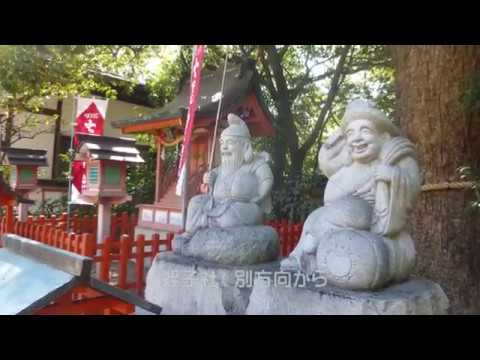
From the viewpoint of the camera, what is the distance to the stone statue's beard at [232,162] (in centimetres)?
416

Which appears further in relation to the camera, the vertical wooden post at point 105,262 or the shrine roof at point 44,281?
the vertical wooden post at point 105,262

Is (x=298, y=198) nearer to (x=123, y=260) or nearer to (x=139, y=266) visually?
(x=139, y=266)

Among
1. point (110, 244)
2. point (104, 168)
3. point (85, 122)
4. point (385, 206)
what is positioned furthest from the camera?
point (85, 122)

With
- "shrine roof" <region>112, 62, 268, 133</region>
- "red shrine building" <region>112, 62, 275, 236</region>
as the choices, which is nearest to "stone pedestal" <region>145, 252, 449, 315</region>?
"shrine roof" <region>112, 62, 268, 133</region>

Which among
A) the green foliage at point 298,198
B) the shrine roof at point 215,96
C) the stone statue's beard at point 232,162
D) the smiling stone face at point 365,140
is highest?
the shrine roof at point 215,96

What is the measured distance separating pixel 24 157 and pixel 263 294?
17.4 feet

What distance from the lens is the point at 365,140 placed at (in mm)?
3031

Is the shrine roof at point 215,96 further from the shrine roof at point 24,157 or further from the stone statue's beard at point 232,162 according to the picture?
the stone statue's beard at point 232,162

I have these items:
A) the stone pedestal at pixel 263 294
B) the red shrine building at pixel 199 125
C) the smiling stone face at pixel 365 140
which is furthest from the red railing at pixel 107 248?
the smiling stone face at pixel 365 140

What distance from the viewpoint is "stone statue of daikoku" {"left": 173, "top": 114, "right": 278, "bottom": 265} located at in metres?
3.59

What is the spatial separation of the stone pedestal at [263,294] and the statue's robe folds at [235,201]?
16.0 inches

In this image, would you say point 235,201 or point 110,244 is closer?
point 235,201

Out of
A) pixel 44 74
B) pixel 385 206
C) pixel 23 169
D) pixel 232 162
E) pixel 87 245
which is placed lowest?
pixel 87 245

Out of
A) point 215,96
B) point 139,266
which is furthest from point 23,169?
point 215,96
